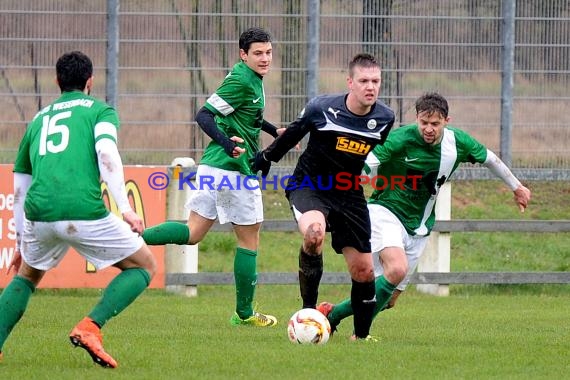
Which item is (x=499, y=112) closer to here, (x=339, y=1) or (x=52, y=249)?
(x=339, y=1)

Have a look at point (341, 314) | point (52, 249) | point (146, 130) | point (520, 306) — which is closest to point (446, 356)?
point (341, 314)

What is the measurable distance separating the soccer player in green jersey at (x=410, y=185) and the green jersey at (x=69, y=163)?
8.19ft

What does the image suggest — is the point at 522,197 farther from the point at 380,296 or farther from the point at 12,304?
the point at 12,304

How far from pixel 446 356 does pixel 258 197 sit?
2.71m

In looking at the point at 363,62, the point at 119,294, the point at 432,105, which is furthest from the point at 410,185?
the point at 119,294

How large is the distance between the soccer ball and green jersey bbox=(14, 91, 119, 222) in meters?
1.93

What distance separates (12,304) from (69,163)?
0.96 metres

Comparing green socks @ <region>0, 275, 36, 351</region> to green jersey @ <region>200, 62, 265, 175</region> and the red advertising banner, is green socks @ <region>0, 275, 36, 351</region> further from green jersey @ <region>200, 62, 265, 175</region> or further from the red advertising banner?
the red advertising banner

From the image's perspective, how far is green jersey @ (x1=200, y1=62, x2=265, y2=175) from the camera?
1025 centimetres

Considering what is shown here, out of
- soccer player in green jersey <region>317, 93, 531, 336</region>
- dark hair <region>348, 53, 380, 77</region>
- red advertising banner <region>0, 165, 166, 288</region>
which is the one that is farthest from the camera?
red advertising banner <region>0, 165, 166, 288</region>

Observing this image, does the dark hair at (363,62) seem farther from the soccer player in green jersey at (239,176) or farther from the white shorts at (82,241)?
the white shorts at (82,241)

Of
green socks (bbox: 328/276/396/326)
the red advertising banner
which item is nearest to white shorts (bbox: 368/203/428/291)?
green socks (bbox: 328/276/396/326)

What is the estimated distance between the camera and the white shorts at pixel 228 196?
1034cm

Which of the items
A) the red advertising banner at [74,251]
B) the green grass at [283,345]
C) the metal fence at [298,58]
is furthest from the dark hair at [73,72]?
the metal fence at [298,58]
